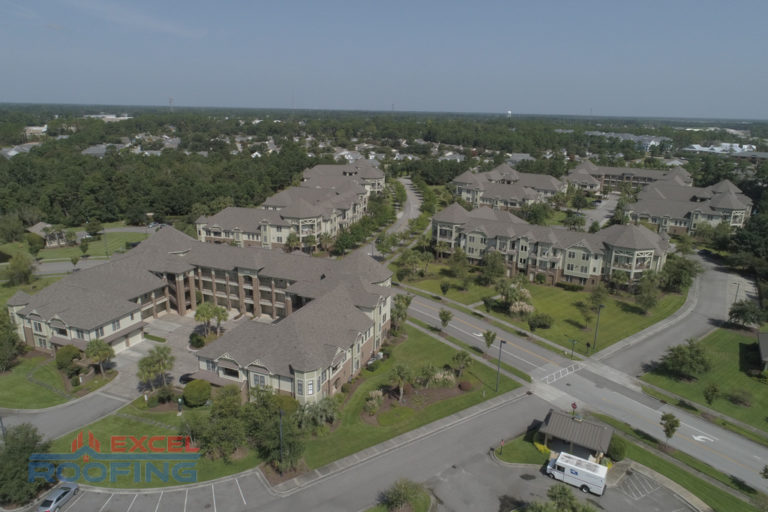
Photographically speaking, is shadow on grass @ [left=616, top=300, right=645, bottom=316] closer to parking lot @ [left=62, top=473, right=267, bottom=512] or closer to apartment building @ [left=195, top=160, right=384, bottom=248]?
apartment building @ [left=195, top=160, right=384, bottom=248]

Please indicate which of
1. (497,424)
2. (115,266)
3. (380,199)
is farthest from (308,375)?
(380,199)

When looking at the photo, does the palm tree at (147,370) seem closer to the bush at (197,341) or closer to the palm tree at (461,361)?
the bush at (197,341)

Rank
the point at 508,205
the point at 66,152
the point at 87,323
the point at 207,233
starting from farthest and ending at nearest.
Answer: the point at 66,152, the point at 508,205, the point at 207,233, the point at 87,323

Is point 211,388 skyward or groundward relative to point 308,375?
groundward

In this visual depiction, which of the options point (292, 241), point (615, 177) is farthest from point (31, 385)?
point (615, 177)

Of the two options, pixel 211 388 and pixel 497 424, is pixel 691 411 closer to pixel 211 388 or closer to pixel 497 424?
pixel 497 424

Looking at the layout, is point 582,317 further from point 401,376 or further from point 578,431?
point 401,376

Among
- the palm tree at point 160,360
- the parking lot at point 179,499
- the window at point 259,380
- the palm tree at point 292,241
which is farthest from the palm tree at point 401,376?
the palm tree at point 292,241
